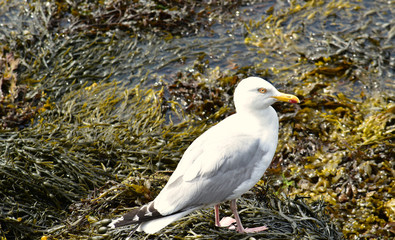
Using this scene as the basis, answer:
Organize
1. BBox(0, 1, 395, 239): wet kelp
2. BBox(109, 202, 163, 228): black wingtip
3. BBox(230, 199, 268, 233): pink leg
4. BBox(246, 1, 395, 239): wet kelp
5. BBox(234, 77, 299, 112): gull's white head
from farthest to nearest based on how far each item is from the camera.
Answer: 1. BBox(246, 1, 395, 239): wet kelp
2. BBox(0, 1, 395, 239): wet kelp
3. BBox(230, 199, 268, 233): pink leg
4. BBox(234, 77, 299, 112): gull's white head
5. BBox(109, 202, 163, 228): black wingtip

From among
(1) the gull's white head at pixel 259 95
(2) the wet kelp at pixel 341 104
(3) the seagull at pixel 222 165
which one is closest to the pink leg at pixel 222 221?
(3) the seagull at pixel 222 165

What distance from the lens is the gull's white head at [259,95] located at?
3.32 m

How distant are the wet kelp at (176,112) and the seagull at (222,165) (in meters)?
0.38

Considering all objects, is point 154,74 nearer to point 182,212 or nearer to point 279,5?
point 279,5

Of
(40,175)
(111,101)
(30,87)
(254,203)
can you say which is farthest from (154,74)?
(254,203)

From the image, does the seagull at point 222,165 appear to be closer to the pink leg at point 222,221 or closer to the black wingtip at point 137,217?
the black wingtip at point 137,217

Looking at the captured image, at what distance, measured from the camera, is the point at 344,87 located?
211 inches

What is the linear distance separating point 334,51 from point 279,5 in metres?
1.16

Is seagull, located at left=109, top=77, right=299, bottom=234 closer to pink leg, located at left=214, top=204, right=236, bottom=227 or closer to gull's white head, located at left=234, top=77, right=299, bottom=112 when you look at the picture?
gull's white head, located at left=234, top=77, right=299, bottom=112

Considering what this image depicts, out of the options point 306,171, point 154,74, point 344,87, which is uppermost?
point 154,74

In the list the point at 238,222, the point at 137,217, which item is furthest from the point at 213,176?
the point at 137,217

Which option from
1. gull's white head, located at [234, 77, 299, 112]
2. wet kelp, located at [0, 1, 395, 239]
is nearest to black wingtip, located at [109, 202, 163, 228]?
wet kelp, located at [0, 1, 395, 239]

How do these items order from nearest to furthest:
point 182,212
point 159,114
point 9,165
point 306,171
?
point 182,212 → point 9,165 → point 306,171 → point 159,114

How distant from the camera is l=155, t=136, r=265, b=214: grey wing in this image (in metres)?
3.20
